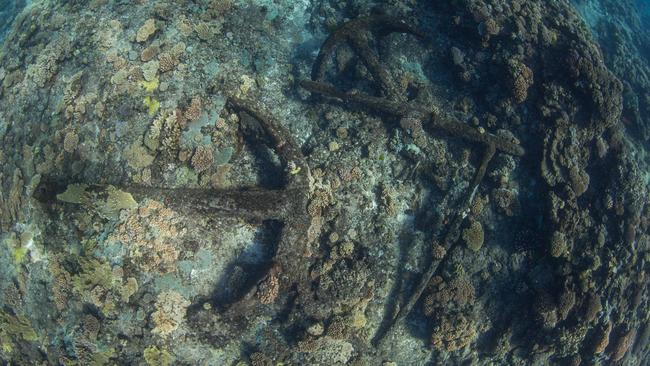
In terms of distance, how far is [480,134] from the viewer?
7215 mm

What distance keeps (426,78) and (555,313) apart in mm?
4954

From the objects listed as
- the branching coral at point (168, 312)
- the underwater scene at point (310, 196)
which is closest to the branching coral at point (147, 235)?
the underwater scene at point (310, 196)

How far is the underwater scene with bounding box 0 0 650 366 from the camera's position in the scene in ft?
21.5

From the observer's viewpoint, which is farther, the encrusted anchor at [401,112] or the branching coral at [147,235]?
the encrusted anchor at [401,112]

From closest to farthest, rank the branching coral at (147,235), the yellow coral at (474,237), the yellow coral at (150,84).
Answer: the branching coral at (147,235), the yellow coral at (474,237), the yellow coral at (150,84)

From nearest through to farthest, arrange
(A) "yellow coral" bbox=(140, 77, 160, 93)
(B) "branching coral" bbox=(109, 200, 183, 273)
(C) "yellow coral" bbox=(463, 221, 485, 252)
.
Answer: (B) "branching coral" bbox=(109, 200, 183, 273) → (C) "yellow coral" bbox=(463, 221, 485, 252) → (A) "yellow coral" bbox=(140, 77, 160, 93)

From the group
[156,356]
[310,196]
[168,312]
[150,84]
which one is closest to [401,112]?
[310,196]

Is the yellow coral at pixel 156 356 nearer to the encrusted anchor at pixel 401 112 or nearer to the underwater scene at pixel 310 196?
the underwater scene at pixel 310 196

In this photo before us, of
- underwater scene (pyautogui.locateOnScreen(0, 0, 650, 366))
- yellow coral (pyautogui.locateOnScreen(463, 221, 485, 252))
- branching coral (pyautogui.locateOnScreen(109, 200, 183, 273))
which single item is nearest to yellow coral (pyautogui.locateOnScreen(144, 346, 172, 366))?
underwater scene (pyautogui.locateOnScreen(0, 0, 650, 366))

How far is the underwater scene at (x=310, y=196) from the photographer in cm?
656

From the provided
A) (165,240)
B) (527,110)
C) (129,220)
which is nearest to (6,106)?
(129,220)

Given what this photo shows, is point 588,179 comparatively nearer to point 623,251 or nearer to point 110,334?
point 623,251

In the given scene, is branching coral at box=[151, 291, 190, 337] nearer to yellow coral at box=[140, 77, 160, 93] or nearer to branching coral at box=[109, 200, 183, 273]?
branching coral at box=[109, 200, 183, 273]

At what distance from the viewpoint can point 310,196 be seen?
672 cm
